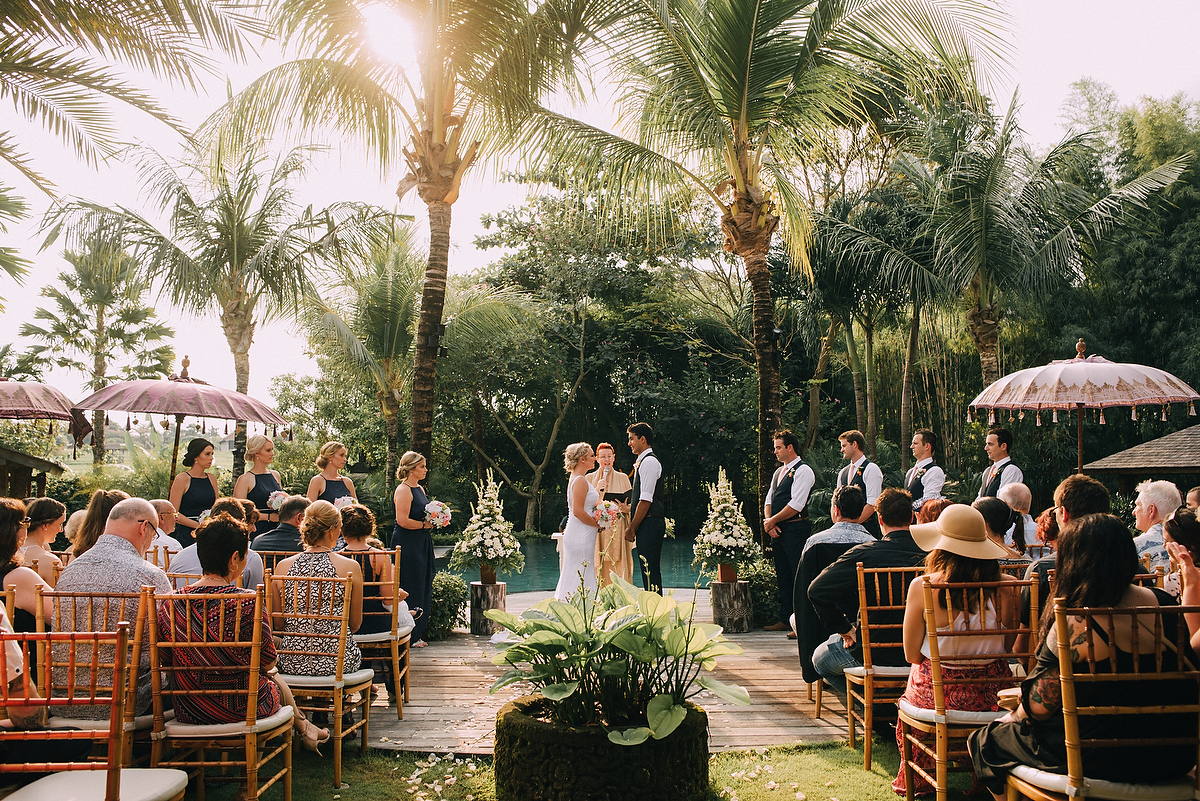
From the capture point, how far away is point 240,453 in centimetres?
1359

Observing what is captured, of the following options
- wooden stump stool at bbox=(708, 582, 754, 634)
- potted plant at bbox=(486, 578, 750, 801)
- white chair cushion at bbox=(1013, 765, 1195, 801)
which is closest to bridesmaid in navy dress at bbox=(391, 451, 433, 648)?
wooden stump stool at bbox=(708, 582, 754, 634)

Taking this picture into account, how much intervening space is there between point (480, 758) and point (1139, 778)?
3.09 m

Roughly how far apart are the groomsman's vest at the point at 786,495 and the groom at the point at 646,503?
1099 mm

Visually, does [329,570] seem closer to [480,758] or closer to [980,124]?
[480,758]

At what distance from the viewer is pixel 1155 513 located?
4.72m

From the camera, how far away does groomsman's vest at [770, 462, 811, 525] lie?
7195 mm

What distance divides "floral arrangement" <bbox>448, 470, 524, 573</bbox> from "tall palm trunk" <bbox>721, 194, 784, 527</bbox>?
268 cm

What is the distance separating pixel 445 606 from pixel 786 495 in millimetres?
3375

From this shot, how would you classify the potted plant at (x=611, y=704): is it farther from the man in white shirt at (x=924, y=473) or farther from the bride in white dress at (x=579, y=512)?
the man in white shirt at (x=924, y=473)

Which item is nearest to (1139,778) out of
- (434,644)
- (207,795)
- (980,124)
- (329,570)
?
(329,570)

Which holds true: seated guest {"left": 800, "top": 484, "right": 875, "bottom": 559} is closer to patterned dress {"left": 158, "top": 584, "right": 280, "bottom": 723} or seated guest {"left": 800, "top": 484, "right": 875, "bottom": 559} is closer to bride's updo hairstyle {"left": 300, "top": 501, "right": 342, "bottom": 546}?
bride's updo hairstyle {"left": 300, "top": 501, "right": 342, "bottom": 546}

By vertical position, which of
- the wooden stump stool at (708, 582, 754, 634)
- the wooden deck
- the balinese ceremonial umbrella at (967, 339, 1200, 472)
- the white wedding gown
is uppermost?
the balinese ceremonial umbrella at (967, 339, 1200, 472)

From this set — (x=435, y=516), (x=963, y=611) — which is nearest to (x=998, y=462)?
(x=963, y=611)

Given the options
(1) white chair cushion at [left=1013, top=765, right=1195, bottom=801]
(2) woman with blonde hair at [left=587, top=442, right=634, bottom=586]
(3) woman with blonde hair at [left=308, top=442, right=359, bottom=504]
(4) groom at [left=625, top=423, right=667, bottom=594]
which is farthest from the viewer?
(2) woman with blonde hair at [left=587, top=442, right=634, bottom=586]
